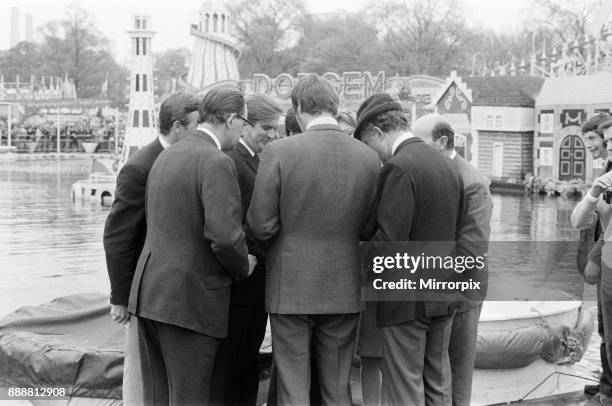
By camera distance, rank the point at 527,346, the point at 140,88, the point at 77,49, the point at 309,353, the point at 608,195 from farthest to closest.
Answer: the point at 77,49 → the point at 140,88 → the point at 527,346 → the point at 608,195 → the point at 309,353

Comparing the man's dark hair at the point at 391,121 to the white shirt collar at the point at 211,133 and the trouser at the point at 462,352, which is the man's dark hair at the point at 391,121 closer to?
the white shirt collar at the point at 211,133

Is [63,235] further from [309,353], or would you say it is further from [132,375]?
[309,353]

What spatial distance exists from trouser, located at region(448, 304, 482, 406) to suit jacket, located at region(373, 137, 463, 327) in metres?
0.34

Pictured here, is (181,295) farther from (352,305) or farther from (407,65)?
(407,65)

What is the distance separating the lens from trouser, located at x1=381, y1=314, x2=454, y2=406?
4.07 meters

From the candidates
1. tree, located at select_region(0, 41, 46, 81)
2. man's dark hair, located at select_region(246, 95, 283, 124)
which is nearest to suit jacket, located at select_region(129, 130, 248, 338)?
man's dark hair, located at select_region(246, 95, 283, 124)

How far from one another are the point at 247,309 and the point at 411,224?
0.96m

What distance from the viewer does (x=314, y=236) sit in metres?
3.94

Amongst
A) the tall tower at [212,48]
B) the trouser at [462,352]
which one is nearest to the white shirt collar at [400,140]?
the trouser at [462,352]

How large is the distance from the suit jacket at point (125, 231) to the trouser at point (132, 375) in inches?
11.5

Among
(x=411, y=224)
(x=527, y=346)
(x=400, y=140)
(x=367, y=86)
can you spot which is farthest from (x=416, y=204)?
(x=367, y=86)

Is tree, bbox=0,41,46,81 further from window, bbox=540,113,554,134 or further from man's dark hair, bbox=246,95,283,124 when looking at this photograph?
man's dark hair, bbox=246,95,283,124

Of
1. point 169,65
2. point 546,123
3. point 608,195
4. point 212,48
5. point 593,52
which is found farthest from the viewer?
point 169,65

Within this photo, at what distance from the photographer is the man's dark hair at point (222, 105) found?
4.14 meters
